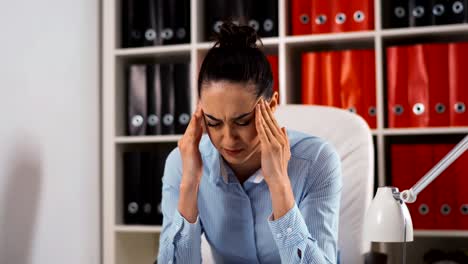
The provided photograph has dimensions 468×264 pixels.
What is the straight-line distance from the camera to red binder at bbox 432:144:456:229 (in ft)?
7.74

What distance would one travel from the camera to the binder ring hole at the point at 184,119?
2.64 m

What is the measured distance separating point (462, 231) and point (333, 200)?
3.15 feet

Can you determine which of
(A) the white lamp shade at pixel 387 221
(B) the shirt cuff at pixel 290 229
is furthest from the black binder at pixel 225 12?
(A) the white lamp shade at pixel 387 221

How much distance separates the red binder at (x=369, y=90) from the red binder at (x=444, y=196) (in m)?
0.26

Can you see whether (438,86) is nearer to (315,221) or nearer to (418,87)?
(418,87)

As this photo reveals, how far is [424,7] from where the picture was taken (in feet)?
7.98

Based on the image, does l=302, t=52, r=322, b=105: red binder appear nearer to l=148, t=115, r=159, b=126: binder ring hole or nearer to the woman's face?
l=148, t=115, r=159, b=126: binder ring hole

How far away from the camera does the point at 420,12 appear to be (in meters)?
2.44

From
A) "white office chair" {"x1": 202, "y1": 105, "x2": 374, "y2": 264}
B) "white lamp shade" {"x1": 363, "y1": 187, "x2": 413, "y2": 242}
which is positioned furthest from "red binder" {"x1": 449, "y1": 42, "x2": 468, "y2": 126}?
"white lamp shade" {"x1": 363, "y1": 187, "x2": 413, "y2": 242}

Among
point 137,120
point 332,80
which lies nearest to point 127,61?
point 137,120

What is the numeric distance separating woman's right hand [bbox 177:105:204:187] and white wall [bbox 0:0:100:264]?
687 millimetres

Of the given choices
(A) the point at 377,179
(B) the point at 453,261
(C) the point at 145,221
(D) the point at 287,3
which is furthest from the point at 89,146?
(B) the point at 453,261

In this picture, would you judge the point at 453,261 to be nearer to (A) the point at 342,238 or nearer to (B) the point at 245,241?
(A) the point at 342,238

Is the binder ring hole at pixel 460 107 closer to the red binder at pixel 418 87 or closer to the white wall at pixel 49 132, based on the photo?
the red binder at pixel 418 87
